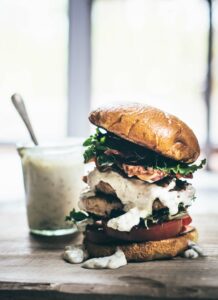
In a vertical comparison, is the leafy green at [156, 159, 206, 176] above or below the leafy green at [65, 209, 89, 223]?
above

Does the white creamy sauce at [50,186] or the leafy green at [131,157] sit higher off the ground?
the leafy green at [131,157]

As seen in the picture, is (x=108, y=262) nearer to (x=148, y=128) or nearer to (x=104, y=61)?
(x=148, y=128)

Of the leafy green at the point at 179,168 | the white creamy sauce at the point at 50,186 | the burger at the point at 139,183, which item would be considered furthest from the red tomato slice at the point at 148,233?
the white creamy sauce at the point at 50,186

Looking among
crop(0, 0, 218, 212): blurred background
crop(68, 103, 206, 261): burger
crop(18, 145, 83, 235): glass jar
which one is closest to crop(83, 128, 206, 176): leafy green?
crop(68, 103, 206, 261): burger

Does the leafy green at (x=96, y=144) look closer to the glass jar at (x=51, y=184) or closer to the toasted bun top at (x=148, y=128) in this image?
the toasted bun top at (x=148, y=128)

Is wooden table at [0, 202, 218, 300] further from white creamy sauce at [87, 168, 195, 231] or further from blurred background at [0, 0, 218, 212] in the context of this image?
blurred background at [0, 0, 218, 212]

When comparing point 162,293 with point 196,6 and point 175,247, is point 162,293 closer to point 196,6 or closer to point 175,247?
point 175,247
